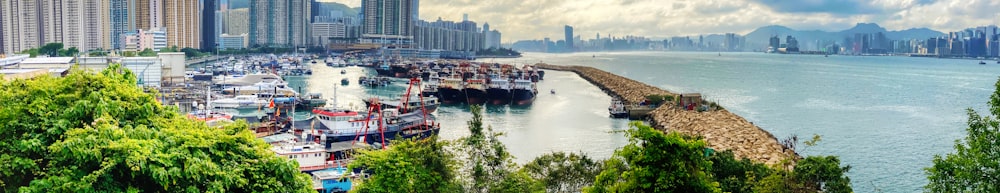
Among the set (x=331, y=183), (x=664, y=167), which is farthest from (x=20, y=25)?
(x=664, y=167)

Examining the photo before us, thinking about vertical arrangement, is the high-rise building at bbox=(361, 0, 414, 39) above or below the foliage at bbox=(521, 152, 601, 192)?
above

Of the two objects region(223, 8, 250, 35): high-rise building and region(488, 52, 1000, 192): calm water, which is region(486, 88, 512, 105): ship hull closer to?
region(488, 52, 1000, 192): calm water

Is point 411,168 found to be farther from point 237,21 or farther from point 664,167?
point 237,21

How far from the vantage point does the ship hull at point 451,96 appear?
103 ft

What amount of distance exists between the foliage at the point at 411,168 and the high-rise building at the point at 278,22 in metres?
93.0

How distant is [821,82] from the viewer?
49.4 m

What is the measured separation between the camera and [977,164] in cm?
555

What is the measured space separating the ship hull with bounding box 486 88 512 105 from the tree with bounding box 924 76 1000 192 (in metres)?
25.8

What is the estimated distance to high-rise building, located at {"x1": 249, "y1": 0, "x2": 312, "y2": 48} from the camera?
323 ft

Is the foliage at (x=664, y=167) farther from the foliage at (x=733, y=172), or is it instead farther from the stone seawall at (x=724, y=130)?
the stone seawall at (x=724, y=130)

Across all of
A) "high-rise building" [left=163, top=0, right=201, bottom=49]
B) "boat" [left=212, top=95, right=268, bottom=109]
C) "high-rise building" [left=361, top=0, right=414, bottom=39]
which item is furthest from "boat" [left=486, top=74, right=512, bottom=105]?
"high-rise building" [left=361, top=0, right=414, bottom=39]

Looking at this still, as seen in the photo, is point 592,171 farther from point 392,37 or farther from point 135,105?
point 392,37

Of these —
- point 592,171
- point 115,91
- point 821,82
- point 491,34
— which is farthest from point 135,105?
point 491,34

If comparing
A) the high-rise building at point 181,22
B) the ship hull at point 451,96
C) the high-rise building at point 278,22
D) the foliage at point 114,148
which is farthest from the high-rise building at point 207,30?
the foliage at point 114,148
